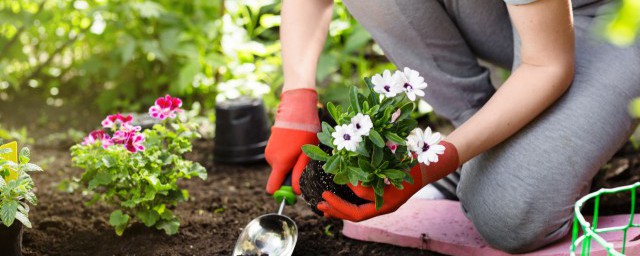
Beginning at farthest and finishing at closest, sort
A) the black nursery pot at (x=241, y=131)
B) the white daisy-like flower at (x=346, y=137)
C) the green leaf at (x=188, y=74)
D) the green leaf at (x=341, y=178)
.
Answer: the green leaf at (x=188, y=74)
the black nursery pot at (x=241, y=131)
the green leaf at (x=341, y=178)
the white daisy-like flower at (x=346, y=137)

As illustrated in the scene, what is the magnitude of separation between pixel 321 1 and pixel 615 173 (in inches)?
39.6

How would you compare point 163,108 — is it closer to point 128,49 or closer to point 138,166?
point 138,166

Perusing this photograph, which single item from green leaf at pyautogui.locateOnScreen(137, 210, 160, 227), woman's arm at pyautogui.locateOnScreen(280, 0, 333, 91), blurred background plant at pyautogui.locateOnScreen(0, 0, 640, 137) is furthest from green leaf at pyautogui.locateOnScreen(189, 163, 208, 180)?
blurred background plant at pyautogui.locateOnScreen(0, 0, 640, 137)

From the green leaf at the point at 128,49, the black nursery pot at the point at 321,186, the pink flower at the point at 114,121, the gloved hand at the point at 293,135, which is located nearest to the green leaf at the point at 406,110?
the black nursery pot at the point at 321,186

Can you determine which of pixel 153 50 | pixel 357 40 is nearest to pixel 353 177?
pixel 357 40

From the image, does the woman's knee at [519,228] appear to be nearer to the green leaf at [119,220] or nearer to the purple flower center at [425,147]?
the purple flower center at [425,147]

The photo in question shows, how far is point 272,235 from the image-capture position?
181 cm

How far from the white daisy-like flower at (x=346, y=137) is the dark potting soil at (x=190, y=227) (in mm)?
552

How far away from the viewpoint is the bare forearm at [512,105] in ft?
5.11

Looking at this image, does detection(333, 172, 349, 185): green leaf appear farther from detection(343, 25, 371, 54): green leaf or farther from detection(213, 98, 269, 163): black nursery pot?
detection(343, 25, 371, 54): green leaf

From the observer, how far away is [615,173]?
7.34 feet

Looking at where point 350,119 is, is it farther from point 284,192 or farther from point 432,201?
point 432,201

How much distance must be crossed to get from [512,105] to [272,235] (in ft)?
2.05

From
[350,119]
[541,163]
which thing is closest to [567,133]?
[541,163]
